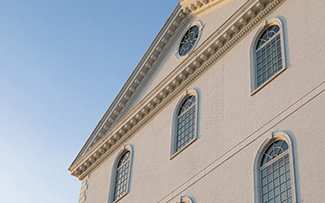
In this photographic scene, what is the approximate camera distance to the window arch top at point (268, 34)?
21.1 meters

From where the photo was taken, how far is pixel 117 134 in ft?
89.7

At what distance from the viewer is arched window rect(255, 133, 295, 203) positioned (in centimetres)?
1701

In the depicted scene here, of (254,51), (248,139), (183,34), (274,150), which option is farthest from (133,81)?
(274,150)

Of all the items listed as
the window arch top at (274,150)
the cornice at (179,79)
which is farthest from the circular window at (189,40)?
the window arch top at (274,150)

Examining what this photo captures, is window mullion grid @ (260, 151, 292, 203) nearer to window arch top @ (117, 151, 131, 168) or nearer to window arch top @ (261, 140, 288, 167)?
window arch top @ (261, 140, 288, 167)

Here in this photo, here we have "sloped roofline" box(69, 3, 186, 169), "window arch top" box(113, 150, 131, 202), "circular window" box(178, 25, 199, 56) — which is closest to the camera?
"window arch top" box(113, 150, 131, 202)

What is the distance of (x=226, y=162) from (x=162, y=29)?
9461 millimetres

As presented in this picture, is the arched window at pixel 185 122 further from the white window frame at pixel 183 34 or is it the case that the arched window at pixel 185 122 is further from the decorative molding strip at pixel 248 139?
the white window frame at pixel 183 34

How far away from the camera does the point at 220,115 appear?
21.3 meters

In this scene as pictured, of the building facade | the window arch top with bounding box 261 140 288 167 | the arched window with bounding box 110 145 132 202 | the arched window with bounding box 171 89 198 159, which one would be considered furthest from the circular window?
the window arch top with bounding box 261 140 288 167

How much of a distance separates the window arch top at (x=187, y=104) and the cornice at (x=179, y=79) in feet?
1.90

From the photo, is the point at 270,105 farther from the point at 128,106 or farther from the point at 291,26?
the point at 128,106

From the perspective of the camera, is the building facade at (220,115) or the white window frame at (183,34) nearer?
the building facade at (220,115)

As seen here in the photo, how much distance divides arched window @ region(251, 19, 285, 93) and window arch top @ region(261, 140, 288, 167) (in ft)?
7.51
